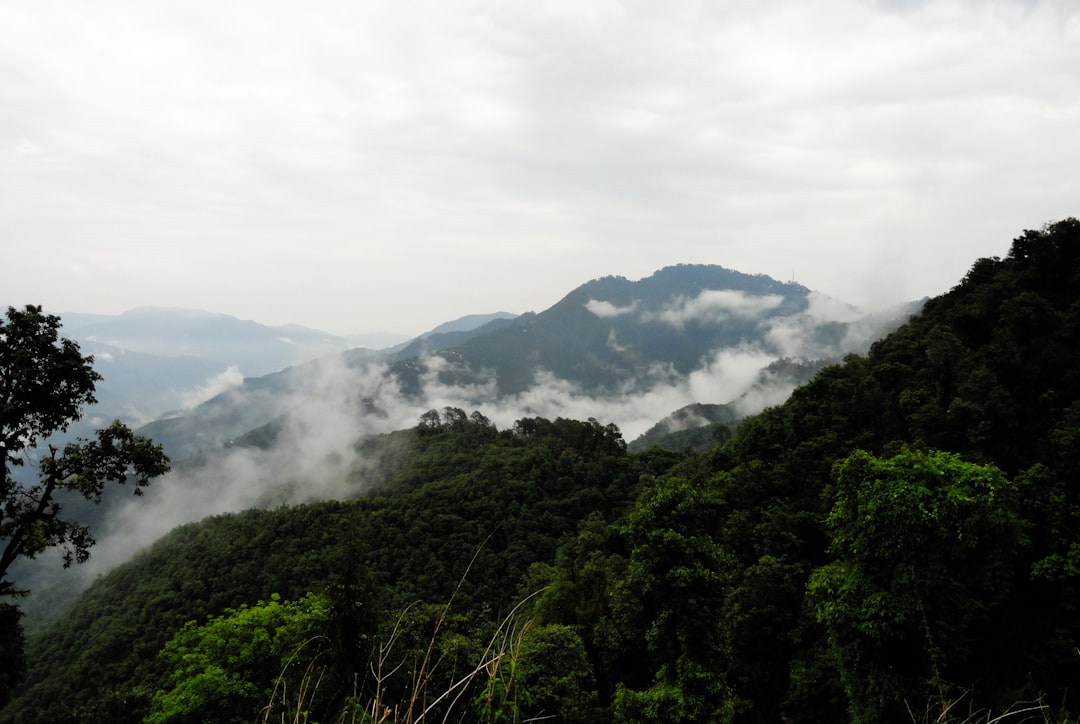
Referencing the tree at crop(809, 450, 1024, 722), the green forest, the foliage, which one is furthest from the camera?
the foliage

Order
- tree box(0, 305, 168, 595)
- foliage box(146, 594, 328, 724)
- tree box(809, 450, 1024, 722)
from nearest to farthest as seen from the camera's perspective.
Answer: tree box(0, 305, 168, 595) → tree box(809, 450, 1024, 722) → foliage box(146, 594, 328, 724)

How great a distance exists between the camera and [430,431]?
8631cm

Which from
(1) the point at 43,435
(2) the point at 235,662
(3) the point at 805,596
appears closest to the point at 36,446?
(1) the point at 43,435

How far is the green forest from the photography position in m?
12.0

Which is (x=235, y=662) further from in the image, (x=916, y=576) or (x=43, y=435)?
(x=916, y=576)

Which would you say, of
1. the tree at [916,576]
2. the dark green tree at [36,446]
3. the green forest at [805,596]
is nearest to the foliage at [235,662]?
the green forest at [805,596]

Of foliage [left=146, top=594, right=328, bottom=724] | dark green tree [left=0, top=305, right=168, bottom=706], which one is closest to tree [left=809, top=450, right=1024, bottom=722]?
foliage [left=146, top=594, right=328, bottom=724]

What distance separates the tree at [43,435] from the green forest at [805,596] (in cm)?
202

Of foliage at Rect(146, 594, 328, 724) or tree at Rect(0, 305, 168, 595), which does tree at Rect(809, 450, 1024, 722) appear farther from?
tree at Rect(0, 305, 168, 595)

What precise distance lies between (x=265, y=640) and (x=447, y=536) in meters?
31.8

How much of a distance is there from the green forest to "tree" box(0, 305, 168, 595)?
6.62 feet

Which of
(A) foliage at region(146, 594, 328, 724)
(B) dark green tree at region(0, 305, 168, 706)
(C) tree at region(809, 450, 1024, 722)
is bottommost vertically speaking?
(A) foliage at region(146, 594, 328, 724)

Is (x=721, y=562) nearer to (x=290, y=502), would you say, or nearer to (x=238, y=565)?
(x=238, y=565)

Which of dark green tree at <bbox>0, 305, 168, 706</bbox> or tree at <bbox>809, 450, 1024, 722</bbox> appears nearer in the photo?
dark green tree at <bbox>0, 305, 168, 706</bbox>
